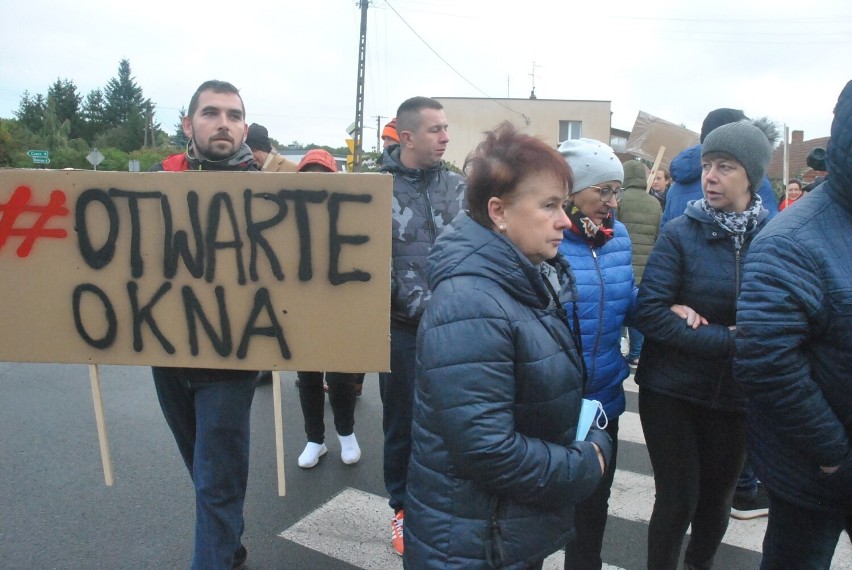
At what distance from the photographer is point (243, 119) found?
2715 mm

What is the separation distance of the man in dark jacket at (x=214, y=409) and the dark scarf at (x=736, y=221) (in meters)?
1.84

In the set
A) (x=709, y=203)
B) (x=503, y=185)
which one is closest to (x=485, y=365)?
(x=503, y=185)

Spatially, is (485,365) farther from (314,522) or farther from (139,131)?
(139,131)

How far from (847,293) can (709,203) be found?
Result: 0.81 m

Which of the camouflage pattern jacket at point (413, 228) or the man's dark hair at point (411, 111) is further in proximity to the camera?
the man's dark hair at point (411, 111)

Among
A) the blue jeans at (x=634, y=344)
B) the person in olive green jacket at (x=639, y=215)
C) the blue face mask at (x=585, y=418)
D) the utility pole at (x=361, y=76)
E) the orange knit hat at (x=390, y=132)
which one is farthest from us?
the utility pole at (x=361, y=76)

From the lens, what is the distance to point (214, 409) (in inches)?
96.0

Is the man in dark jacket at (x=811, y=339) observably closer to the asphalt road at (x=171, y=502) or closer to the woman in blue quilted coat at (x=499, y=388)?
the woman in blue quilted coat at (x=499, y=388)

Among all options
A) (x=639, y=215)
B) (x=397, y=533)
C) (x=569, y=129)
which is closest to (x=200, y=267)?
(x=397, y=533)

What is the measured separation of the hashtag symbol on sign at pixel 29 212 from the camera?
229cm

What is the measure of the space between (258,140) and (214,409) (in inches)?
126

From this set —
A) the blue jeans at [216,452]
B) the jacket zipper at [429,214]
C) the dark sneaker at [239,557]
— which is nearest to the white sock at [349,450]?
the dark sneaker at [239,557]

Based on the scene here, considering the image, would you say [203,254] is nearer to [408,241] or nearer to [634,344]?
[408,241]

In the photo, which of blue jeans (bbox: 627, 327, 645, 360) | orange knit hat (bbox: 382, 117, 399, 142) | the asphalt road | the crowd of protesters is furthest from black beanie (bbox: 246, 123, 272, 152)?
blue jeans (bbox: 627, 327, 645, 360)
